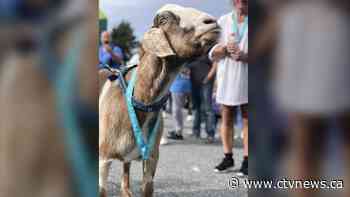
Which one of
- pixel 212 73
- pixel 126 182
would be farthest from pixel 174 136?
pixel 126 182

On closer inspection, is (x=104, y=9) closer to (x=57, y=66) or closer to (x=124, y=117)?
(x=57, y=66)

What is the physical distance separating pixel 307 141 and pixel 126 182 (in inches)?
33.6

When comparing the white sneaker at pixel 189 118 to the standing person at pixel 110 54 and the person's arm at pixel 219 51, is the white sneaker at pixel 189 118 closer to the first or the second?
the standing person at pixel 110 54

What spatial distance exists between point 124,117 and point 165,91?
0.18 meters

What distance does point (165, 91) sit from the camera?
1.86 meters

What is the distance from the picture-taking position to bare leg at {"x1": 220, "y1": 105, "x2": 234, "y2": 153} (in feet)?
7.55

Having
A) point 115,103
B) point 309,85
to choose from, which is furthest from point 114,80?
point 309,85

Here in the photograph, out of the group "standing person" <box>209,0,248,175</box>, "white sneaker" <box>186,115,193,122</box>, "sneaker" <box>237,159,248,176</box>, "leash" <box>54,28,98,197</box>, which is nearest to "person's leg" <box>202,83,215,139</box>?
"white sneaker" <box>186,115,193,122</box>

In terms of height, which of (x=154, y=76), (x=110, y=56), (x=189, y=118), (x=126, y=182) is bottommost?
(x=126, y=182)

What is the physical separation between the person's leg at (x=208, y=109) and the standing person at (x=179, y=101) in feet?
0.37

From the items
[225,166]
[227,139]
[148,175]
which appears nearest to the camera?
[148,175]

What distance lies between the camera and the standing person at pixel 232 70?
184 centimetres

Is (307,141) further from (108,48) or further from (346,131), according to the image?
(108,48)

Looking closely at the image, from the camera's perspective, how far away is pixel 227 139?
237 cm
